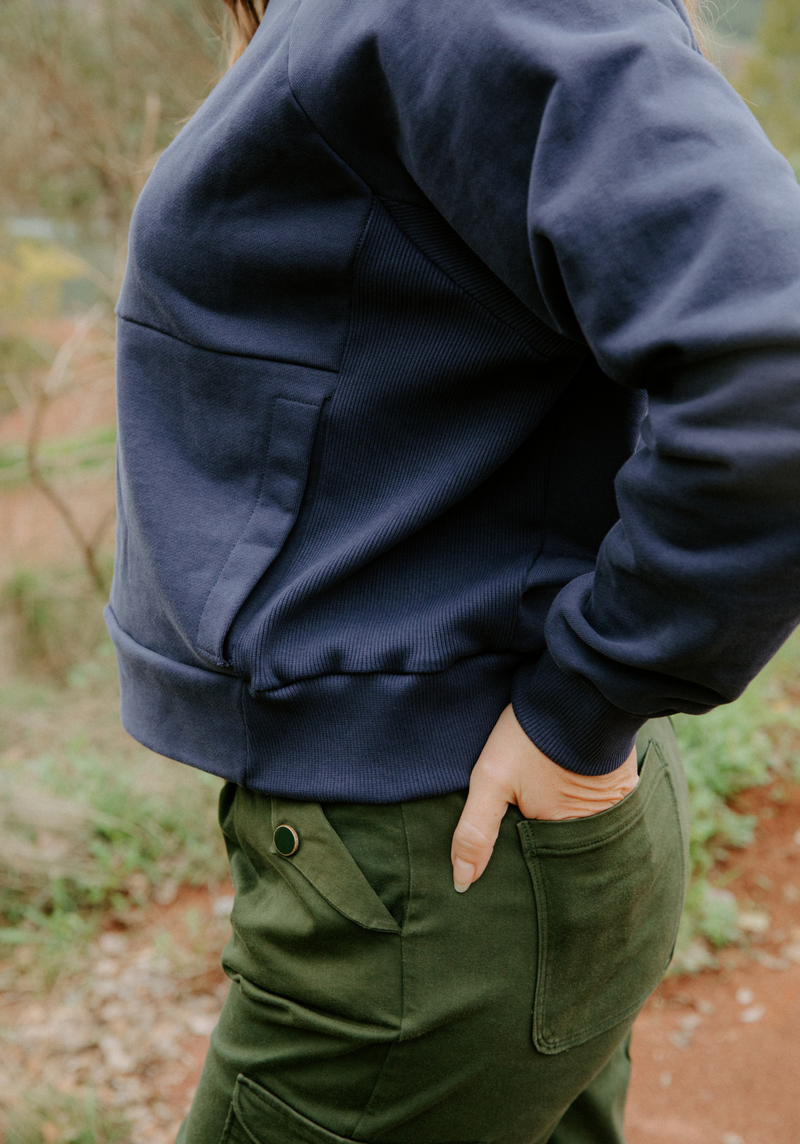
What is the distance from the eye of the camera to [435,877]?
1.01 metres

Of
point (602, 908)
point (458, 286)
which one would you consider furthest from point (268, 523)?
point (602, 908)

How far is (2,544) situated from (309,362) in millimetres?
6110

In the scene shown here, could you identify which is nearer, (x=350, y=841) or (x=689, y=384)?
(x=689, y=384)

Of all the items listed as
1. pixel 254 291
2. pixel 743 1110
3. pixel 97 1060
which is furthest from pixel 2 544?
pixel 254 291

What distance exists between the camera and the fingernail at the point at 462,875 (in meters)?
1.00

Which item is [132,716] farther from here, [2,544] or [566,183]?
[2,544]

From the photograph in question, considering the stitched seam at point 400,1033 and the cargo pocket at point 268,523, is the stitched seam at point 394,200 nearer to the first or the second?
the cargo pocket at point 268,523

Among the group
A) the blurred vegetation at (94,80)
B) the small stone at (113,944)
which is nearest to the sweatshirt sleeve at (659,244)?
the small stone at (113,944)

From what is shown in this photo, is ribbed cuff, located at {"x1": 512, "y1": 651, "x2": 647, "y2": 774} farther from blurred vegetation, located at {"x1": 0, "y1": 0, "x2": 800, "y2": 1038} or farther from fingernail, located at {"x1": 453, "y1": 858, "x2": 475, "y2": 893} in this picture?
blurred vegetation, located at {"x1": 0, "y1": 0, "x2": 800, "y2": 1038}

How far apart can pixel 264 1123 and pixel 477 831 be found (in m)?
0.45

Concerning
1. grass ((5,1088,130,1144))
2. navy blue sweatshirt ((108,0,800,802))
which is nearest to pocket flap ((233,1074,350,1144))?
navy blue sweatshirt ((108,0,800,802))

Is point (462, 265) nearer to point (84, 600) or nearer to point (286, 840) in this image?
point (286, 840)

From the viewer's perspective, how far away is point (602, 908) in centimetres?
104

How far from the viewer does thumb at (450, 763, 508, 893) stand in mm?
993
